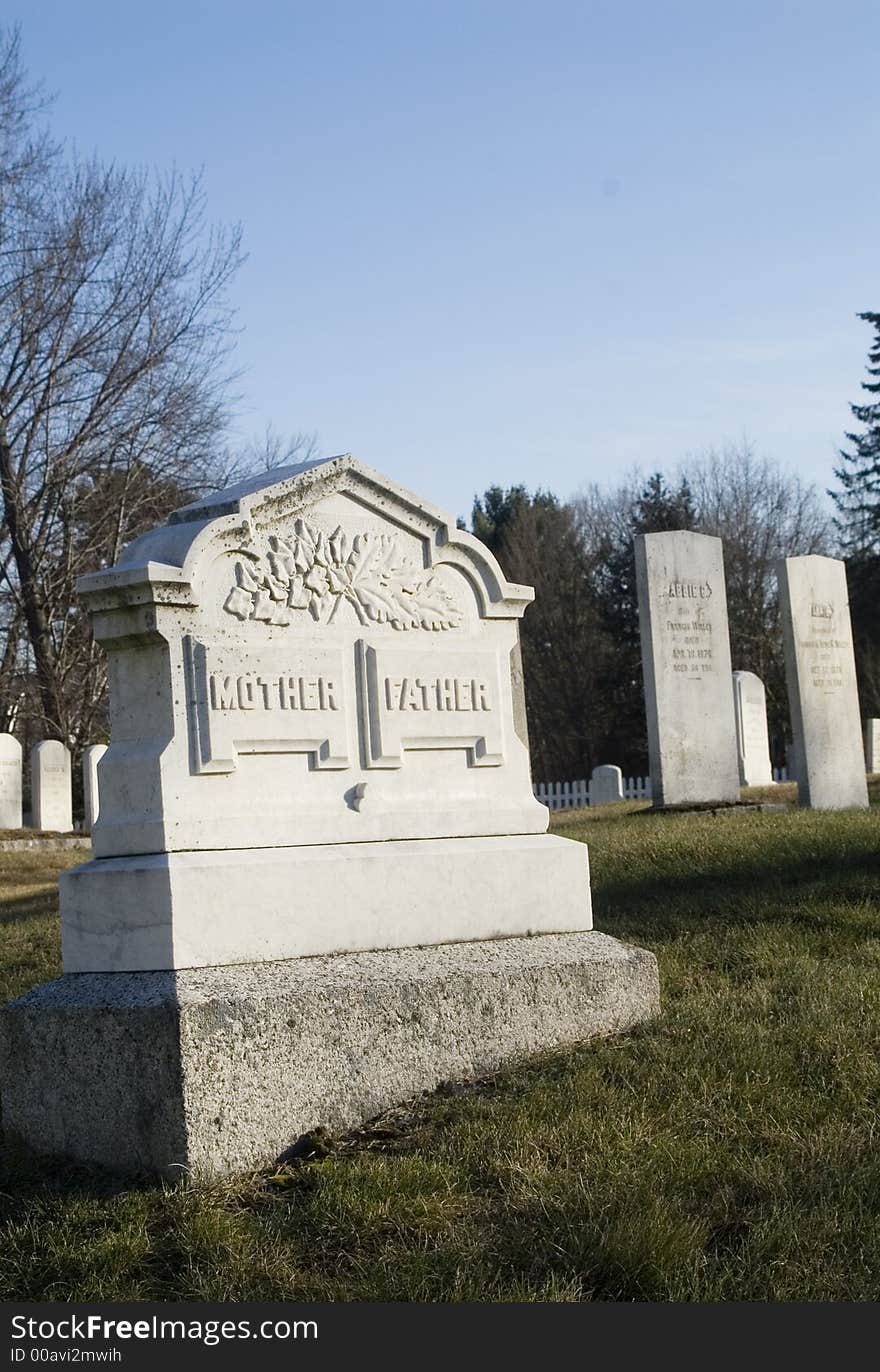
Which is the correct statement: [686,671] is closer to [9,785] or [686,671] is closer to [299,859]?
[299,859]

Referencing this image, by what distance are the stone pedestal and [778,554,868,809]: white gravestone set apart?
28.7ft

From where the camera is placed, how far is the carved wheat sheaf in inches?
194

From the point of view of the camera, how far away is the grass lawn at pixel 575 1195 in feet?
11.4

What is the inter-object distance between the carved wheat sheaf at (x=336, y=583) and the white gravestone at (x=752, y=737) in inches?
654

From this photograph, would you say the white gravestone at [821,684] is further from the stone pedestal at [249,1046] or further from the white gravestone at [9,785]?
the white gravestone at [9,785]

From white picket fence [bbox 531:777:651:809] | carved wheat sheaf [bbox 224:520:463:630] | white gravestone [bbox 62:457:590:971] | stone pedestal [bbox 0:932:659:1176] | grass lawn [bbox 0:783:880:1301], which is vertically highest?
carved wheat sheaf [bbox 224:520:463:630]

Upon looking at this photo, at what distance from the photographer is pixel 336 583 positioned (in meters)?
5.14

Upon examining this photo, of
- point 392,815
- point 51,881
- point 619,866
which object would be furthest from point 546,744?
point 392,815

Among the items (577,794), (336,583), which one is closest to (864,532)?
(577,794)

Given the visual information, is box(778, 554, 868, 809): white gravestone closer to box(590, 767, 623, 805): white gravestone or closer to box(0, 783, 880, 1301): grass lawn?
box(0, 783, 880, 1301): grass lawn

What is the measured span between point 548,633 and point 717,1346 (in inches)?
1612

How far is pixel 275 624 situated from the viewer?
495 cm

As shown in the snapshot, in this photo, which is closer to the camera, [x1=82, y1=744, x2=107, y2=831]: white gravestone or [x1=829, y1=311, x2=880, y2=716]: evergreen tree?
[x1=82, y1=744, x2=107, y2=831]: white gravestone

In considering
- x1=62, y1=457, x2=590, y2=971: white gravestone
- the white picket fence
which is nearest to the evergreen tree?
the white picket fence
